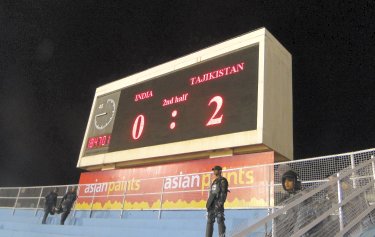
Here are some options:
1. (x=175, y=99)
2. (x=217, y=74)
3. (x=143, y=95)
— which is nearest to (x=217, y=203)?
(x=217, y=74)

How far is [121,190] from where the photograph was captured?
13055 mm

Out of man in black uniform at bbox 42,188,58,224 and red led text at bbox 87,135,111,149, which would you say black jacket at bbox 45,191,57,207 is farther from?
red led text at bbox 87,135,111,149

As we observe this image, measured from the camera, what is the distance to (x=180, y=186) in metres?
10.8

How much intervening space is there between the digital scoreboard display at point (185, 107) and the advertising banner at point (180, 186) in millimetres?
920

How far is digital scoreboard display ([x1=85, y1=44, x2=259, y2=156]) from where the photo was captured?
10.6 metres

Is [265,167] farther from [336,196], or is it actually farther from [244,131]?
[336,196]

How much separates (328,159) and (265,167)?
1.74 metres

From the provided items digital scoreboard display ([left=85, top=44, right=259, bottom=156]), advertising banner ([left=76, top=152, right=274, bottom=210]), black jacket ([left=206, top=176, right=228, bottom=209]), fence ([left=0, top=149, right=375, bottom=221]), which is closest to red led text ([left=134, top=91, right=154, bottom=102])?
digital scoreboard display ([left=85, top=44, right=259, bottom=156])

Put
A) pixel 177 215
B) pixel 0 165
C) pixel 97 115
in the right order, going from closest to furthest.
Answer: pixel 177 215 → pixel 97 115 → pixel 0 165

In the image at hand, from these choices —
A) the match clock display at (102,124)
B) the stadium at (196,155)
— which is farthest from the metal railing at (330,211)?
the match clock display at (102,124)

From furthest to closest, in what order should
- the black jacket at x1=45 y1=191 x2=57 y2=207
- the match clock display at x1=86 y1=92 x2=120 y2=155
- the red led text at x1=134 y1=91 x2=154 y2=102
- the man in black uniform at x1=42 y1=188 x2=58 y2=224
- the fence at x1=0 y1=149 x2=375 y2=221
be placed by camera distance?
the match clock display at x1=86 y1=92 x2=120 y2=155, the black jacket at x1=45 y1=191 x2=57 y2=207, the man in black uniform at x1=42 y1=188 x2=58 y2=224, the red led text at x1=134 y1=91 x2=154 y2=102, the fence at x1=0 y1=149 x2=375 y2=221

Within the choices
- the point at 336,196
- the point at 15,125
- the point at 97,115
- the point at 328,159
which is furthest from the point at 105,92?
the point at 15,125

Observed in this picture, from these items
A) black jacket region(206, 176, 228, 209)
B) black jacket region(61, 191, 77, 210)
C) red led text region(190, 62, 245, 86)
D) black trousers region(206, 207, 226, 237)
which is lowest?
black trousers region(206, 207, 226, 237)

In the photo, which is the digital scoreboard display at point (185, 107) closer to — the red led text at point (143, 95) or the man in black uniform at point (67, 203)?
the red led text at point (143, 95)
